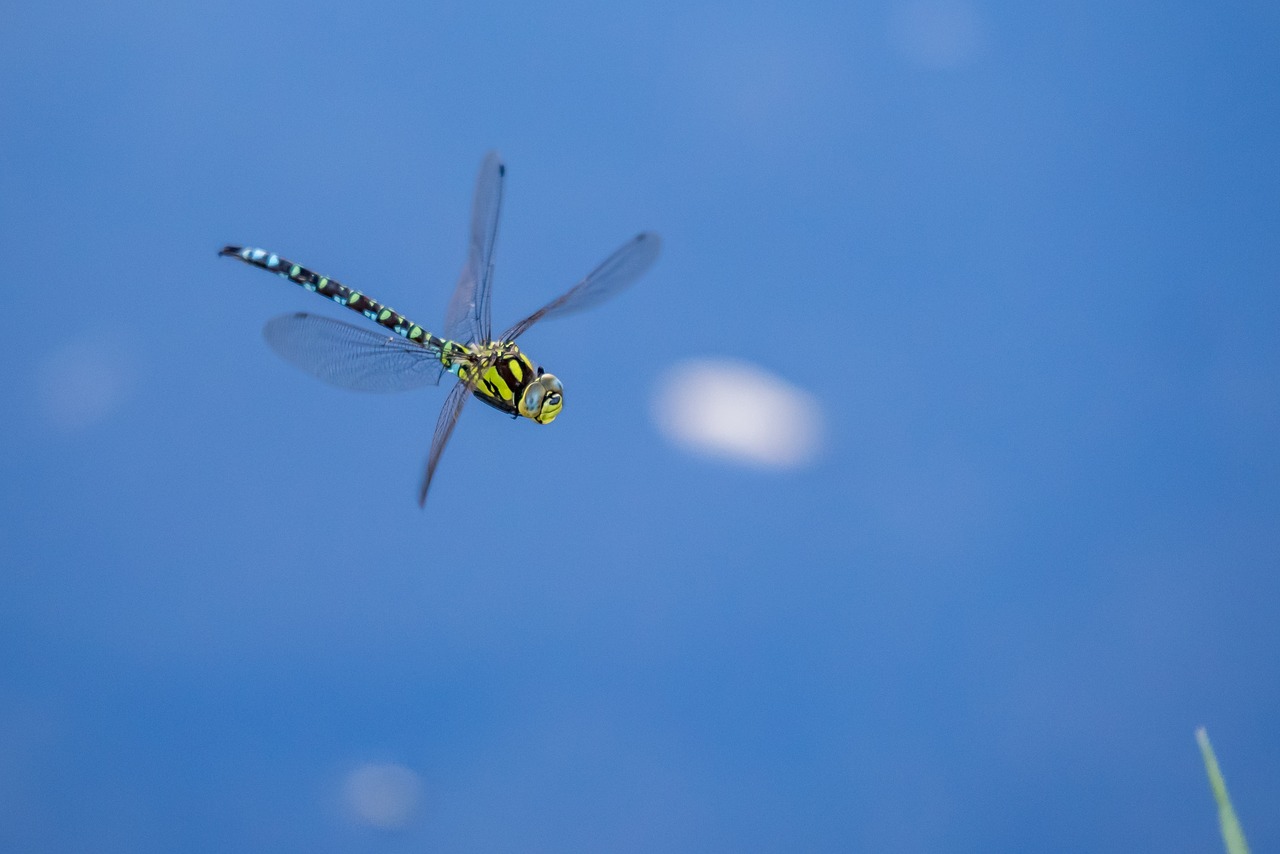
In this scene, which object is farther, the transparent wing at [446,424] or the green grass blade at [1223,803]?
the transparent wing at [446,424]

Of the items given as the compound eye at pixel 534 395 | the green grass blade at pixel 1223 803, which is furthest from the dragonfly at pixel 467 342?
the green grass blade at pixel 1223 803

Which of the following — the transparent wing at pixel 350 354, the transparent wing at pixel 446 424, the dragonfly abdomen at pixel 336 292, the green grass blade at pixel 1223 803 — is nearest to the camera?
the green grass blade at pixel 1223 803

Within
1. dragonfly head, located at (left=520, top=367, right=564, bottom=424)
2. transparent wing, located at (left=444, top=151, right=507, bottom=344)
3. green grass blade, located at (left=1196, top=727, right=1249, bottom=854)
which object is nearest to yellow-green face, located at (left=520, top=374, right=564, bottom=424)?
dragonfly head, located at (left=520, top=367, right=564, bottom=424)

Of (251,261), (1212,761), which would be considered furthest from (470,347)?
(1212,761)

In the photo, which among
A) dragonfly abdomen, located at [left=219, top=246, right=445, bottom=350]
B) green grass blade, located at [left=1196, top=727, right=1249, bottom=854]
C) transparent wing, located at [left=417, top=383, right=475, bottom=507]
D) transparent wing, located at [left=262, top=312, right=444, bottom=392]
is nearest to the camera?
green grass blade, located at [left=1196, top=727, right=1249, bottom=854]

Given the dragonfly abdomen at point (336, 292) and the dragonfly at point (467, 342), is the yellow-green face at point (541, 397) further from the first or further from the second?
the dragonfly abdomen at point (336, 292)

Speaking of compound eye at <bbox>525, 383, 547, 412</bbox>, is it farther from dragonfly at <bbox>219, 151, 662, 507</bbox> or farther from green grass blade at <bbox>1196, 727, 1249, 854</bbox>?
green grass blade at <bbox>1196, 727, 1249, 854</bbox>

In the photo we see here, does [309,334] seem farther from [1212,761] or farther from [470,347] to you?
[1212,761]
